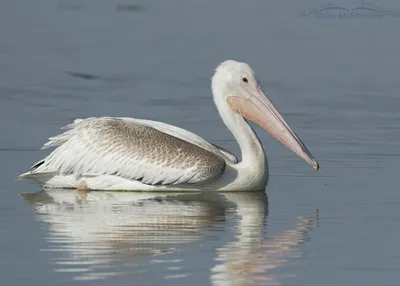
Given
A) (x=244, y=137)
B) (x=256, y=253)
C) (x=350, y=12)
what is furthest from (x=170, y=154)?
(x=350, y=12)

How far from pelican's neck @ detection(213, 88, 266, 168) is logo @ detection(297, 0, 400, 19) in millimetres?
16009

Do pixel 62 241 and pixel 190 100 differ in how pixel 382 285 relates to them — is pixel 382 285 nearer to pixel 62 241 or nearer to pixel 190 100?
pixel 62 241

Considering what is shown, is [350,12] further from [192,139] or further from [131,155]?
[131,155]

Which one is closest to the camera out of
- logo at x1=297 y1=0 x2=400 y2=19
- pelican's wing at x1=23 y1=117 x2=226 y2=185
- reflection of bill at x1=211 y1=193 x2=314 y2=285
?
reflection of bill at x1=211 y1=193 x2=314 y2=285

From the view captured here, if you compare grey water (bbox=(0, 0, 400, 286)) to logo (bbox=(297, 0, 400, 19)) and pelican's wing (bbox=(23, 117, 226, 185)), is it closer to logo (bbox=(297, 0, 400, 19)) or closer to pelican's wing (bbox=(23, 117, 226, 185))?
logo (bbox=(297, 0, 400, 19))

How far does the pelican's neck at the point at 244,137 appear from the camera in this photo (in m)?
10.9

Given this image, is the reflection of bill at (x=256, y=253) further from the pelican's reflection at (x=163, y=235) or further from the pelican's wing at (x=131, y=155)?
the pelican's wing at (x=131, y=155)

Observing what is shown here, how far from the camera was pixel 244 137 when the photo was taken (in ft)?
36.6

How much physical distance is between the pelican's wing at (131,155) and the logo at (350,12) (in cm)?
1648

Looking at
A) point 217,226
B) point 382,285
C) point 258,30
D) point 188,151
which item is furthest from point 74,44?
point 382,285

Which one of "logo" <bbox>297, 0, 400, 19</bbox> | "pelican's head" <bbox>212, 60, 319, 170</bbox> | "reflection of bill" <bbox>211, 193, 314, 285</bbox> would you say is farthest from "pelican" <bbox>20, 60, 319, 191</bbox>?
"logo" <bbox>297, 0, 400, 19</bbox>

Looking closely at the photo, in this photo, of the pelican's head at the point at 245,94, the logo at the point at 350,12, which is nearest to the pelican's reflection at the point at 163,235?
the pelican's head at the point at 245,94

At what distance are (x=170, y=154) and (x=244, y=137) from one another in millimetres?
768

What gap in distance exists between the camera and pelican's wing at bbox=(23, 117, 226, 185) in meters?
10.7
